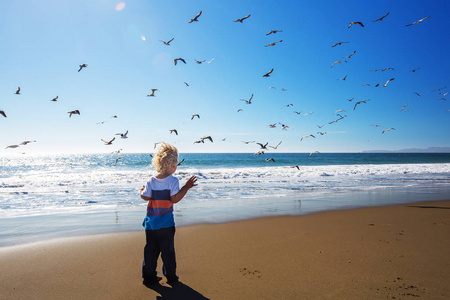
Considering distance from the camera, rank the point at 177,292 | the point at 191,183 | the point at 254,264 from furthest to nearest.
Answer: the point at 254,264 < the point at 191,183 < the point at 177,292

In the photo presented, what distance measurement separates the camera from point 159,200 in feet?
10.9

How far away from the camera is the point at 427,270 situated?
3838 mm

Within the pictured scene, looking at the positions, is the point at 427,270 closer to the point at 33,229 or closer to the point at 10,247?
the point at 10,247

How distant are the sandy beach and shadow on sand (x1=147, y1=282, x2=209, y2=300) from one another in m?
0.01

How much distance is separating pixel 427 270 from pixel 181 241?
14.5 ft

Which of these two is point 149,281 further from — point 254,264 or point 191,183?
point 254,264

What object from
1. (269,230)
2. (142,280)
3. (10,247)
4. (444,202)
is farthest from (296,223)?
(444,202)

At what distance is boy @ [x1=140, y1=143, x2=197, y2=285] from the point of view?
3.34 metres

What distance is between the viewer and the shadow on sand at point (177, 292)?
318 centimetres

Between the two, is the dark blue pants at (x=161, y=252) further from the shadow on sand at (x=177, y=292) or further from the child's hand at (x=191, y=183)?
the child's hand at (x=191, y=183)

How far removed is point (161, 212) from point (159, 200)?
0.56ft

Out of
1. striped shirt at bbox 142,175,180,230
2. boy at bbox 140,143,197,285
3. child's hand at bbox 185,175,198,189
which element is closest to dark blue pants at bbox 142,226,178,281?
boy at bbox 140,143,197,285

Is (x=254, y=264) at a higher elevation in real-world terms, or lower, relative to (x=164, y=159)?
lower

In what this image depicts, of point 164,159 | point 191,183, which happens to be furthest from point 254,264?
point 164,159
